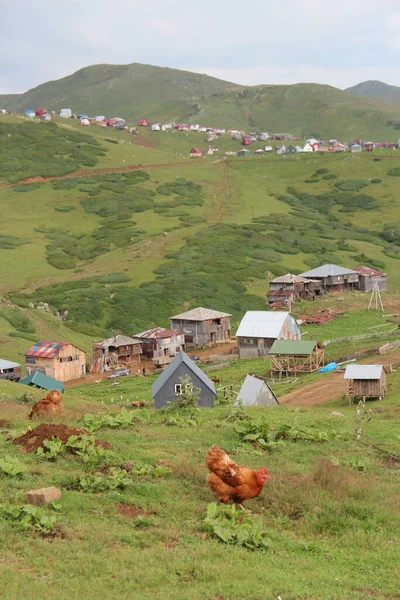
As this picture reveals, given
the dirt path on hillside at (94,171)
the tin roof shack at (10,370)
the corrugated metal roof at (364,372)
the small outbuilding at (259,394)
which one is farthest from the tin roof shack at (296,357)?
the dirt path on hillside at (94,171)

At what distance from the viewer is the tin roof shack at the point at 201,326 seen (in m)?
67.6

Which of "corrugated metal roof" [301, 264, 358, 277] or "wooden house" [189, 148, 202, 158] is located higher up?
"wooden house" [189, 148, 202, 158]

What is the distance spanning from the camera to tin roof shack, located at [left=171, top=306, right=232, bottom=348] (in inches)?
2662

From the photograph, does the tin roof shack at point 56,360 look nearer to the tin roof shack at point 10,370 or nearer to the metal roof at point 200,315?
the tin roof shack at point 10,370

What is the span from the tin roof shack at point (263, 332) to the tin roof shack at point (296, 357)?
588 cm

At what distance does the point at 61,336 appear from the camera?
66438mm

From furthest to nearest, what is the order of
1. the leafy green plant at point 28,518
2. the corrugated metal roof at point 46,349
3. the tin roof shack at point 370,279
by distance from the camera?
the tin roof shack at point 370,279 < the corrugated metal roof at point 46,349 < the leafy green plant at point 28,518

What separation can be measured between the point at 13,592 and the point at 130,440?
905 centimetres

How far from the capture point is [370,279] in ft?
279

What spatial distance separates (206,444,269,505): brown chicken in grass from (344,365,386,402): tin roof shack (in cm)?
2508

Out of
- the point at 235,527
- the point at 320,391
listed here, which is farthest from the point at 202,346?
the point at 235,527

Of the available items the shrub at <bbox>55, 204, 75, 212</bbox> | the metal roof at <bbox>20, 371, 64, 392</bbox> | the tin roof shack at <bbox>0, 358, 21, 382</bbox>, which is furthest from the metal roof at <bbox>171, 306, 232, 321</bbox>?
the shrub at <bbox>55, 204, 75, 212</bbox>

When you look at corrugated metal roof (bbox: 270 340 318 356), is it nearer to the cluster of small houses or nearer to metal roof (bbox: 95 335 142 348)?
the cluster of small houses

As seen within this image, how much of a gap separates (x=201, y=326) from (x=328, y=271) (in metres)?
22.3
